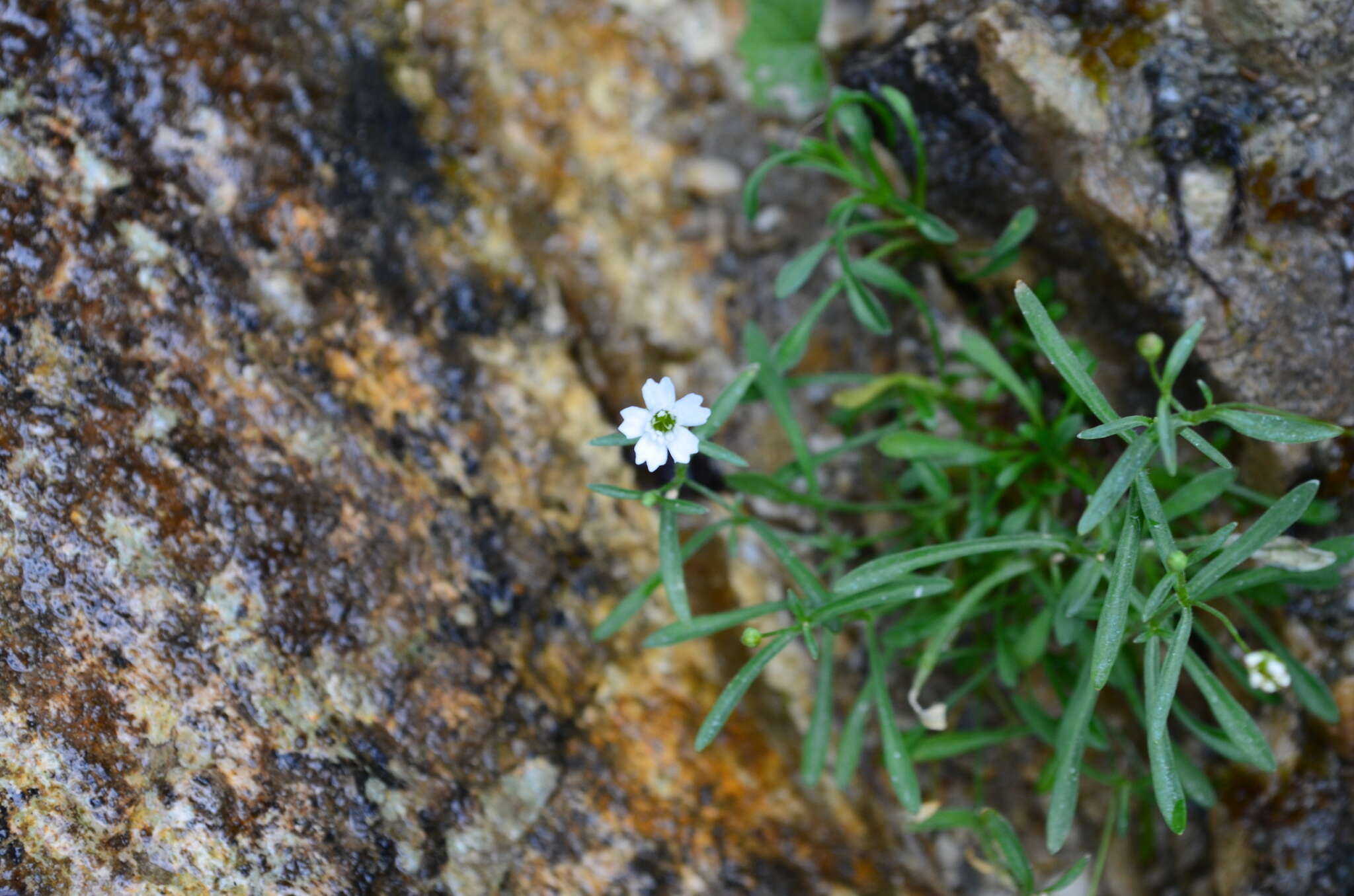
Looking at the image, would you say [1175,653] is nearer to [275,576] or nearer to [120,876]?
[275,576]

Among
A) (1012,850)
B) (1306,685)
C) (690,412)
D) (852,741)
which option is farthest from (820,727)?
(1306,685)

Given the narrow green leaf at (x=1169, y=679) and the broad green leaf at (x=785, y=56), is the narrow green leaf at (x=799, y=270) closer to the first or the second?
the broad green leaf at (x=785, y=56)

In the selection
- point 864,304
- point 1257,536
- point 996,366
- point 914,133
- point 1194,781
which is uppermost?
point 914,133

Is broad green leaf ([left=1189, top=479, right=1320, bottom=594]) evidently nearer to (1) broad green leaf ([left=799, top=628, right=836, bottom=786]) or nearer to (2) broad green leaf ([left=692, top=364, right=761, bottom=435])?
(1) broad green leaf ([left=799, top=628, right=836, bottom=786])

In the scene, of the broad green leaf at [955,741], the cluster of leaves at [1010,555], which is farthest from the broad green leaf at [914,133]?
the broad green leaf at [955,741]

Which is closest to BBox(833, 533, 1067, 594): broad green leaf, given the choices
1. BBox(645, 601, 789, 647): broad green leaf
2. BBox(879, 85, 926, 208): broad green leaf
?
BBox(645, 601, 789, 647): broad green leaf

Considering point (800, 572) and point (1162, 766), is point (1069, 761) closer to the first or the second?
point (1162, 766)
